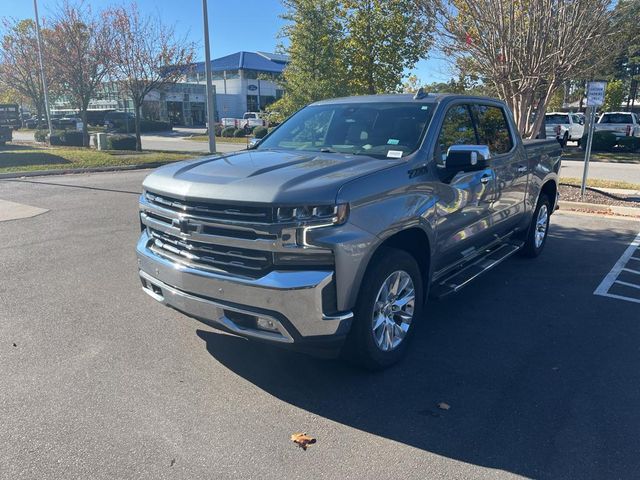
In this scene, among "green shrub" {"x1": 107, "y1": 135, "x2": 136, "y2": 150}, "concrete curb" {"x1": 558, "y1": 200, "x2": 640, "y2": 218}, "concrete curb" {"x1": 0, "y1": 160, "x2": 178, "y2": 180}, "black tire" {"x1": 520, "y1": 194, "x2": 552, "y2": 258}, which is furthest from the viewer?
"green shrub" {"x1": 107, "y1": 135, "x2": 136, "y2": 150}

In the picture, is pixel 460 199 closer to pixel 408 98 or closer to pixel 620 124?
pixel 408 98

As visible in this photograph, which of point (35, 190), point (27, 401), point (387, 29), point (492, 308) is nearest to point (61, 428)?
point (27, 401)

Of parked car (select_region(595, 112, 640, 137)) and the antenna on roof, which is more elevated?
the antenna on roof

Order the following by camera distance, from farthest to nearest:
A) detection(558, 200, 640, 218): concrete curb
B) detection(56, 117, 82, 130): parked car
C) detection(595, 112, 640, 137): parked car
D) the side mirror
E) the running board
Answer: detection(56, 117, 82, 130): parked car < detection(595, 112, 640, 137): parked car < detection(558, 200, 640, 218): concrete curb < the running board < the side mirror

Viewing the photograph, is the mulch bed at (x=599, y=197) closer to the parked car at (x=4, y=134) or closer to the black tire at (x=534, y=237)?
the black tire at (x=534, y=237)

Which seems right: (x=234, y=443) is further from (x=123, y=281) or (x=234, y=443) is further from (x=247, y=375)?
(x=123, y=281)

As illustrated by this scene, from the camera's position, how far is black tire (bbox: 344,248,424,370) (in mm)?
3484

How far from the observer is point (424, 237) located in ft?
13.5

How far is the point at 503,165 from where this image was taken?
5.52 metres

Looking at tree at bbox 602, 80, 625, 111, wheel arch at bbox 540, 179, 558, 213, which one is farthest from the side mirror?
tree at bbox 602, 80, 625, 111

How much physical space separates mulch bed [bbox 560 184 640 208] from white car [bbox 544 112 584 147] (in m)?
15.0

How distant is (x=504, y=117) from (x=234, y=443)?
462 cm

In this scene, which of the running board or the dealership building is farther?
the dealership building

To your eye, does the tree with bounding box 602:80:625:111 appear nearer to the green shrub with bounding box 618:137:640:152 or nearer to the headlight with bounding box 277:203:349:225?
the green shrub with bounding box 618:137:640:152
